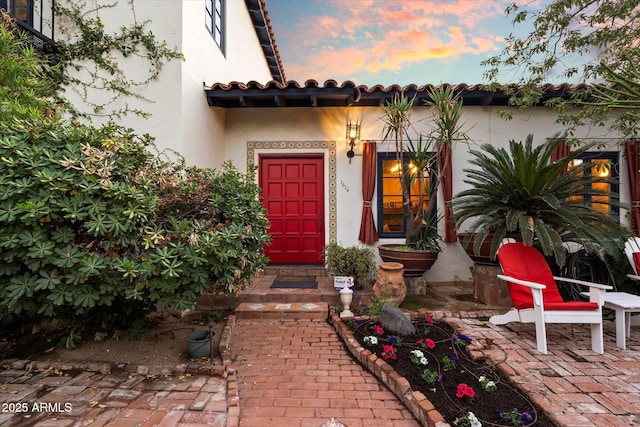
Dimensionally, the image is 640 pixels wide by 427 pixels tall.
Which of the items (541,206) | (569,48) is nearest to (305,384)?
(541,206)

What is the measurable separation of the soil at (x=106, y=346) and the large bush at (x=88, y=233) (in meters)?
0.52

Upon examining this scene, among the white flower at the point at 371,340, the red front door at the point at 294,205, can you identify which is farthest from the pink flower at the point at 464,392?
the red front door at the point at 294,205

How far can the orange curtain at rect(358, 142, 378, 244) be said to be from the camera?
5.62 m

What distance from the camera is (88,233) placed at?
251 cm

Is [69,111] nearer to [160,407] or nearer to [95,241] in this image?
[95,241]

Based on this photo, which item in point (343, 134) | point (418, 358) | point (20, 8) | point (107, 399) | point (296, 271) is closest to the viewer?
point (107, 399)

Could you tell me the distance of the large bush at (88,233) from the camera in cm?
234

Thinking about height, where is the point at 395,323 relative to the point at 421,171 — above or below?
below

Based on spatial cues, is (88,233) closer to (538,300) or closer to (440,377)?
(440,377)

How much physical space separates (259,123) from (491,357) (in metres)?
5.21

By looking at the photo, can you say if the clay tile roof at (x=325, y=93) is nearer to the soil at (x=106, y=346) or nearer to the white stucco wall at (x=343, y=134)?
the white stucco wall at (x=343, y=134)

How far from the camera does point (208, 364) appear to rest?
112 inches

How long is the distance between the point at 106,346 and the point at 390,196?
490cm

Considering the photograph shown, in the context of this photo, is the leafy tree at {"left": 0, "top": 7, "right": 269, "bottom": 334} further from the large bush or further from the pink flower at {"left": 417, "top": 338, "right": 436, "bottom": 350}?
the pink flower at {"left": 417, "top": 338, "right": 436, "bottom": 350}
